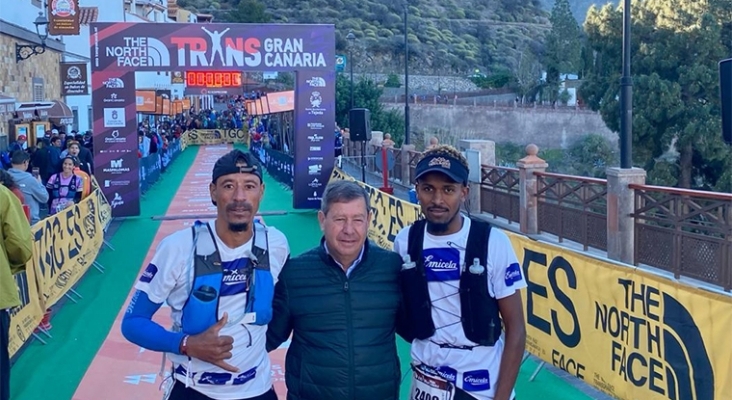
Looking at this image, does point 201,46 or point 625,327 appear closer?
point 625,327

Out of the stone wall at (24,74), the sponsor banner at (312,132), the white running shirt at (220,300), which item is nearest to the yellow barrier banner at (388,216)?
the sponsor banner at (312,132)

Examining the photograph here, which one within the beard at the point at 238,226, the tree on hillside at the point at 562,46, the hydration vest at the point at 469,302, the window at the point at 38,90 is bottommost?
the hydration vest at the point at 469,302

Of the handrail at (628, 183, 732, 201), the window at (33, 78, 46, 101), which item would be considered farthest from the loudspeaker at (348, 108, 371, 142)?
the window at (33, 78, 46, 101)

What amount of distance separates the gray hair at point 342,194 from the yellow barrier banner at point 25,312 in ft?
Result: 18.0

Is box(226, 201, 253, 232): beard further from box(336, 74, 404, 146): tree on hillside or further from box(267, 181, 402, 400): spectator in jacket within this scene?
box(336, 74, 404, 146): tree on hillside

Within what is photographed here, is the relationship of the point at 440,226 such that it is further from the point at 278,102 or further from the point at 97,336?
the point at 278,102

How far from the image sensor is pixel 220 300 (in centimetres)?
347

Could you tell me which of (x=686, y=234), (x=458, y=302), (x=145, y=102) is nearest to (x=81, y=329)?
(x=458, y=302)

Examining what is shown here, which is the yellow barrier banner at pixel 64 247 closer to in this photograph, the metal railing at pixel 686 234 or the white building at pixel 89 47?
the metal railing at pixel 686 234

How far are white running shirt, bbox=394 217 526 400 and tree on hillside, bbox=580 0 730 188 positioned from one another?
28.0 m

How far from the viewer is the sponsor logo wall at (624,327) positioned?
5.46 meters

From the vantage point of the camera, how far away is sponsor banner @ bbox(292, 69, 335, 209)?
68.8 ft

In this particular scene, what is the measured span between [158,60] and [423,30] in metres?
99.3

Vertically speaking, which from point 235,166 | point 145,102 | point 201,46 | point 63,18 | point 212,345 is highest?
point 63,18
